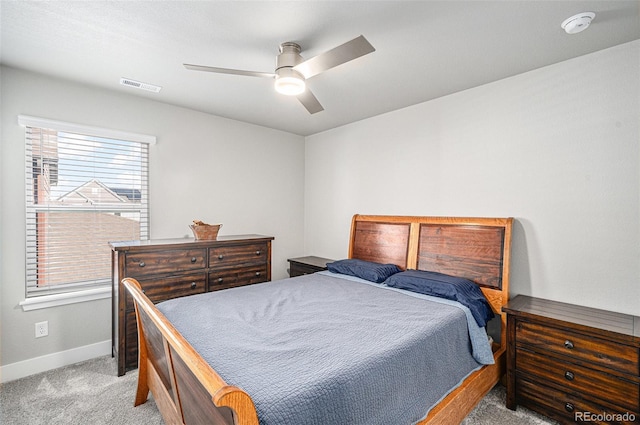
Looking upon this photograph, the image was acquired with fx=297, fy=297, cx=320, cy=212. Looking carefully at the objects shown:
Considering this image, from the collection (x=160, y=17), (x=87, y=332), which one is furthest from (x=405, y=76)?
(x=87, y=332)

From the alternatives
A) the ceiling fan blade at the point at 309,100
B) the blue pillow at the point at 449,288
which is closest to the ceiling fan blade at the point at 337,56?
the ceiling fan blade at the point at 309,100

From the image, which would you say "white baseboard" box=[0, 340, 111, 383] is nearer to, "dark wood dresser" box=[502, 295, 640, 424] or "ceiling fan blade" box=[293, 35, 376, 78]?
"ceiling fan blade" box=[293, 35, 376, 78]

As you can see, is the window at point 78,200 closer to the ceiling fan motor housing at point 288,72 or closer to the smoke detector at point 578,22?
the ceiling fan motor housing at point 288,72

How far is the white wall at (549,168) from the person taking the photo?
2.11m

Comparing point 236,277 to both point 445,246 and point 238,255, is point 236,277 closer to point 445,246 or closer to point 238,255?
point 238,255

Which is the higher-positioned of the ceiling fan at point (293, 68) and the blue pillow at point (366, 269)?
the ceiling fan at point (293, 68)

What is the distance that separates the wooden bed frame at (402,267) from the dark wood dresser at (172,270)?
56 cm

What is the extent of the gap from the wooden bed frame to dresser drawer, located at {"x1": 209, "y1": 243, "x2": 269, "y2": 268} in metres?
1.03

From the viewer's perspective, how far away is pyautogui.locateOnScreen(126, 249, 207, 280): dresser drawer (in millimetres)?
2590

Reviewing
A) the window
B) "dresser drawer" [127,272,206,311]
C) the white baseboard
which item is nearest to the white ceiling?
the window

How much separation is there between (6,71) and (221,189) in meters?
2.09

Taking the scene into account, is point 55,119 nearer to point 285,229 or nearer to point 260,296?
point 260,296

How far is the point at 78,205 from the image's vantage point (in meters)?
2.84

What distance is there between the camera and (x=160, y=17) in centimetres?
182
